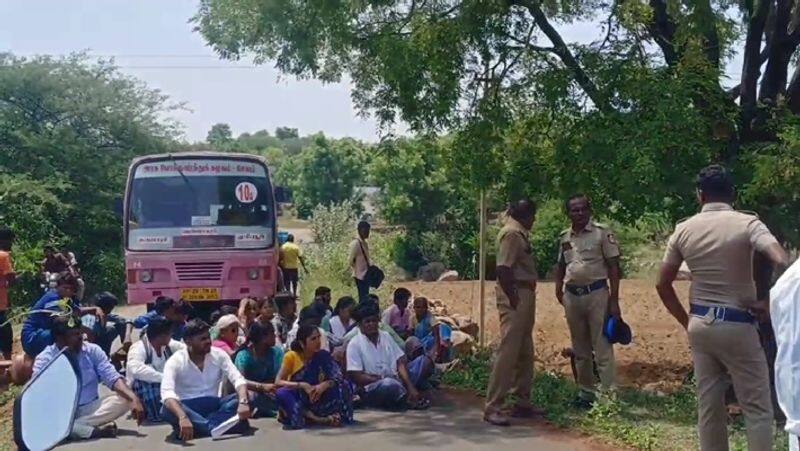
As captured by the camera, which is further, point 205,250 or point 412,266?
point 412,266

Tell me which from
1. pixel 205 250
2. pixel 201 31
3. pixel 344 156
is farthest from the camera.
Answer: pixel 344 156

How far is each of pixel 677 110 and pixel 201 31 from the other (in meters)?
6.19

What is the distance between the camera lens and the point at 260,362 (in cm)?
845

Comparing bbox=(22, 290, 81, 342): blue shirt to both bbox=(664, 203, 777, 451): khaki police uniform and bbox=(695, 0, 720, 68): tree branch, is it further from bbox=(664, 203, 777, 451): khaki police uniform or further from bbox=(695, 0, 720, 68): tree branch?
bbox=(695, 0, 720, 68): tree branch

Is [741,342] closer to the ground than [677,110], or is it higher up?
closer to the ground

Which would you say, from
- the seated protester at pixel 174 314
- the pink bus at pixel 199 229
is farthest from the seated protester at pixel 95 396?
the pink bus at pixel 199 229

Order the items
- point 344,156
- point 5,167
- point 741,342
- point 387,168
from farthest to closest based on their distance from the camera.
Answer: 1. point 344,156
2. point 387,168
3. point 5,167
4. point 741,342

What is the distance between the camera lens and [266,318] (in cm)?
943

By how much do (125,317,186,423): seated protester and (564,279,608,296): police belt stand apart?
3288 millimetres

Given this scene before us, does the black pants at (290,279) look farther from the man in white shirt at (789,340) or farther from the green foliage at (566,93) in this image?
the man in white shirt at (789,340)

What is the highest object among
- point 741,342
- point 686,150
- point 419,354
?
point 686,150

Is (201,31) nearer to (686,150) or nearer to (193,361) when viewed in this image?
(193,361)

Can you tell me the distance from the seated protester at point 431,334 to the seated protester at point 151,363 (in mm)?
2661

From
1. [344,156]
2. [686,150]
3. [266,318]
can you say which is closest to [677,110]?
[686,150]
